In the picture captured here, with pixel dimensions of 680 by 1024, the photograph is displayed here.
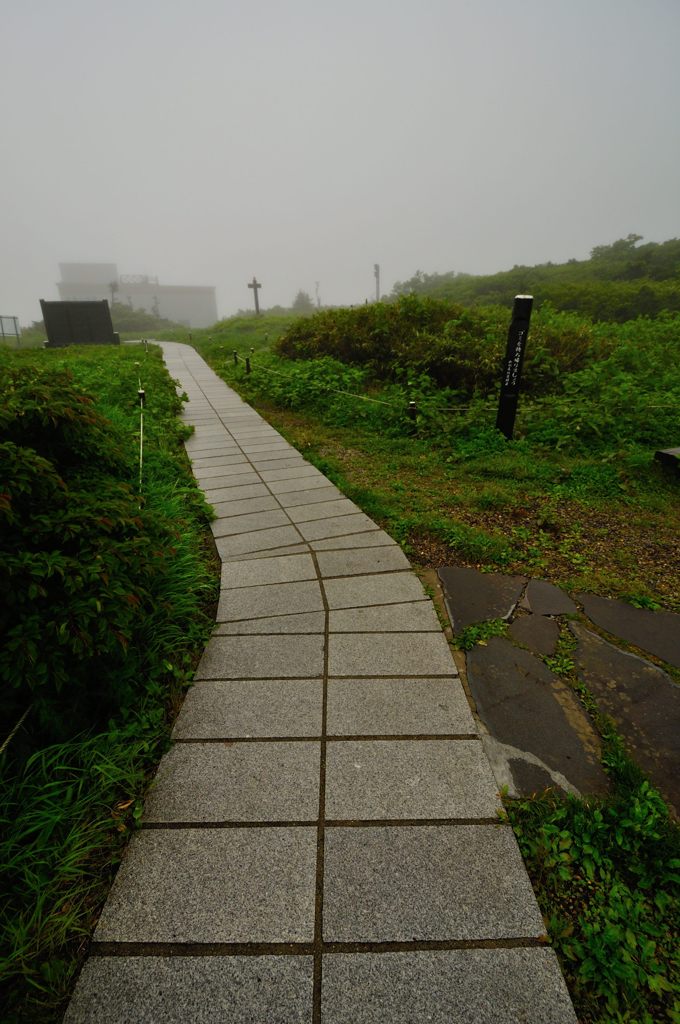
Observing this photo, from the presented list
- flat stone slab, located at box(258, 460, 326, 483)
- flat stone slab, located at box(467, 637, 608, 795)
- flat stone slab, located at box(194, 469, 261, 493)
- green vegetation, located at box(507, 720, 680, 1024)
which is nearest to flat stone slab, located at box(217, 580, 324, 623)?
flat stone slab, located at box(467, 637, 608, 795)

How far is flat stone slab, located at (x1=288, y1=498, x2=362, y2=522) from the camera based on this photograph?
4309mm

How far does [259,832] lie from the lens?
1.67 m

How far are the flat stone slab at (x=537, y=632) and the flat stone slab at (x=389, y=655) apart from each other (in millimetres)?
457

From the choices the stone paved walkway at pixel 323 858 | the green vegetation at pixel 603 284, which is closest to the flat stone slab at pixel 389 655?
the stone paved walkway at pixel 323 858

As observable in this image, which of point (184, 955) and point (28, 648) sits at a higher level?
point (28, 648)

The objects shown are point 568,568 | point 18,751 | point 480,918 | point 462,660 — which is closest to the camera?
point 480,918

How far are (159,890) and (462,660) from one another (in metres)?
1.67

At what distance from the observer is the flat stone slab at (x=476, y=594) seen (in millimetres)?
2881

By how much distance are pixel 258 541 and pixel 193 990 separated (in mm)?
2797

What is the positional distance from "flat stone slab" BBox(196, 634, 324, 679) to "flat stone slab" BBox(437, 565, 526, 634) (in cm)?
88

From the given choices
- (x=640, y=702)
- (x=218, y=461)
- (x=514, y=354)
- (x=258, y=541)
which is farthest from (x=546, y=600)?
(x=218, y=461)

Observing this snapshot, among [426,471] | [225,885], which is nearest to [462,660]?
[225,885]

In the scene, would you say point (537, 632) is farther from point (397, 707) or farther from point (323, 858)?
point (323, 858)

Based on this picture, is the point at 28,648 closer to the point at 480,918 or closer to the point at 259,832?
the point at 259,832
